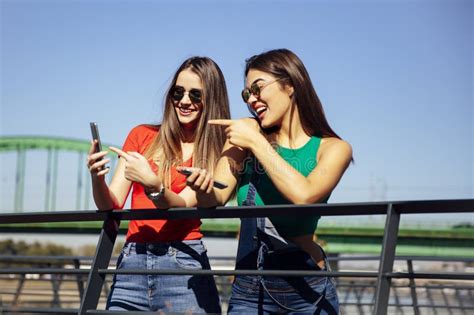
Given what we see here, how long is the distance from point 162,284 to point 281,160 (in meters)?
0.99

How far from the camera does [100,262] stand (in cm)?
392

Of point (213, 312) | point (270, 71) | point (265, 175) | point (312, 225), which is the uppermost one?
point (270, 71)

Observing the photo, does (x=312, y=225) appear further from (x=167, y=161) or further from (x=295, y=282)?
(x=167, y=161)

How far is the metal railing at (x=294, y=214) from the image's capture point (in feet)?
10.5

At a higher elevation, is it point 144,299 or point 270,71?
point 270,71

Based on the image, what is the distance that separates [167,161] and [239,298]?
86cm

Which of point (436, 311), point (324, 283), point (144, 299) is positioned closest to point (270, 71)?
point (324, 283)

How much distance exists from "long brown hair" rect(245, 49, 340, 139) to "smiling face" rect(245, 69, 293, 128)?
3 cm

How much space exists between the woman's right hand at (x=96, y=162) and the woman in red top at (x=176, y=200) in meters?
0.06

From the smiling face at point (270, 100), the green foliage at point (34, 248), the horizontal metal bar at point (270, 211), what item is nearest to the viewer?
the horizontal metal bar at point (270, 211)

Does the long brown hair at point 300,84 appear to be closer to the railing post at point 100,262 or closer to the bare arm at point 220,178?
the bare arm at point 220,178

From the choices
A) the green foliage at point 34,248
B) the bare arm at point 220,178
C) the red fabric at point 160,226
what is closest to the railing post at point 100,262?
the red fabric at point 160,226

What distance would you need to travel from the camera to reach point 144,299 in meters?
4.16

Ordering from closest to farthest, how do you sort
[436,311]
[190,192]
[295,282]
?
[295,282]
[190,192]
[436,311]
